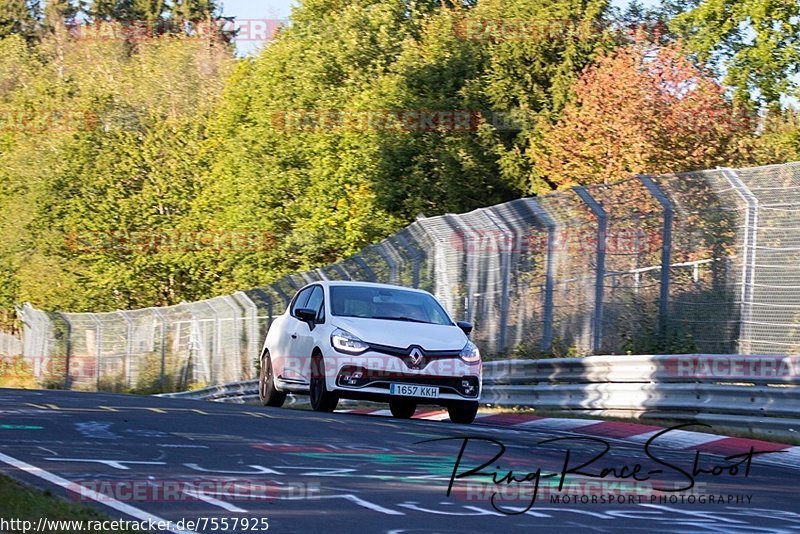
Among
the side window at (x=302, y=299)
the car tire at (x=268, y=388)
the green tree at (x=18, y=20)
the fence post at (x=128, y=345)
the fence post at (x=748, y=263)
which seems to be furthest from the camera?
the green tree at (x=18, y=20)

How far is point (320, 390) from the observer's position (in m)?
16.0

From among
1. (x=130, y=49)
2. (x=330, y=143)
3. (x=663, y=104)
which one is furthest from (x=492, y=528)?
(x=130, y=49)

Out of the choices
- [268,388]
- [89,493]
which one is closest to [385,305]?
[268,388]

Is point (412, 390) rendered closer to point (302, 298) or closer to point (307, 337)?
point (307, 337)

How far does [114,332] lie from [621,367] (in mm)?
29925

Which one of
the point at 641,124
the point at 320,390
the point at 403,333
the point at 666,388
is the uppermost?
the point at 641,124

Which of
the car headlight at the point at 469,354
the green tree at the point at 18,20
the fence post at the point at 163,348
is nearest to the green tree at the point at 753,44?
the fence post at the point at 163,348

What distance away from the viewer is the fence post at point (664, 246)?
17.0 metres

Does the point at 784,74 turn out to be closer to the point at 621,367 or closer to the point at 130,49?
the point at 621,367

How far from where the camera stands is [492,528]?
760 cm

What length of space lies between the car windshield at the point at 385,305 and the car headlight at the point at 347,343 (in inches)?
23.0

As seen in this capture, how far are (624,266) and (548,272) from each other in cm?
160

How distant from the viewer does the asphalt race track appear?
7828 mm

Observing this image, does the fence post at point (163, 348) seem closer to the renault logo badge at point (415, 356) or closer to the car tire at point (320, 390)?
the car tire at point (320, 390)
